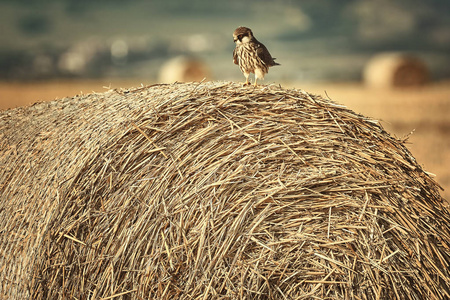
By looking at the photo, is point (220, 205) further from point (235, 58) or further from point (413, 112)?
point (413, 112)

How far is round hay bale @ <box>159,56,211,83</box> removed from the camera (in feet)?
57.6

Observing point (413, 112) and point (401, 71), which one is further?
point (401, 71)

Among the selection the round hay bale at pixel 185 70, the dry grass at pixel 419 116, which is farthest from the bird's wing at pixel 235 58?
the round hay bale at pixel 185 70

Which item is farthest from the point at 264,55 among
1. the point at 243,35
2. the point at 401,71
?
the point at 401,71

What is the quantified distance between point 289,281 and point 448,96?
48.2ft

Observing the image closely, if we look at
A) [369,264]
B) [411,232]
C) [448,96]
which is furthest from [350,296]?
[448,96]

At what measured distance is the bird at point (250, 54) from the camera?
135 inches

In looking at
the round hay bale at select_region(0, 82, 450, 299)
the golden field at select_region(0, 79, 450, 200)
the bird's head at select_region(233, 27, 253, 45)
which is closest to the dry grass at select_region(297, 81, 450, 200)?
the golden field at select_region(0, 79, 450, 200)

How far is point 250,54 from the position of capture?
11.4 feet

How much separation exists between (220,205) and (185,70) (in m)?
15.1

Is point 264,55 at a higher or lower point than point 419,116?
lower

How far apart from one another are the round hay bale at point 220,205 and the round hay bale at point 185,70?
14.5 m

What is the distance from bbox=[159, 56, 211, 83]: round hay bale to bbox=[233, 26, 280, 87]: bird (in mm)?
13987

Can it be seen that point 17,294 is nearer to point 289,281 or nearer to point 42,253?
point 42,253
